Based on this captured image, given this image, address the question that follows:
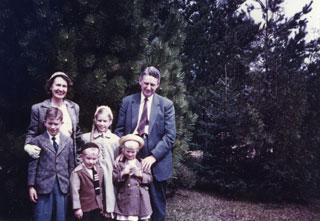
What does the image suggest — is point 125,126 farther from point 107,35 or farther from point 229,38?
point 229,38

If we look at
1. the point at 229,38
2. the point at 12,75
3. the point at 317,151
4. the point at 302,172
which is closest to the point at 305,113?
the point at 317,151

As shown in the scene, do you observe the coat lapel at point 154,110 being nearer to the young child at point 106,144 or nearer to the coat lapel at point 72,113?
the young child at point 106,144

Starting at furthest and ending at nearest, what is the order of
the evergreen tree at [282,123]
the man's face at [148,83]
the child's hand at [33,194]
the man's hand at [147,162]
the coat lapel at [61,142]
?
the evergreen tree at [282,123], the man's face at [148,83], the man's hand at [147,162], the coat lapel at [61,142], the child's hand at [33,194]

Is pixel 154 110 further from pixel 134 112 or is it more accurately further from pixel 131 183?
pixel 131 183

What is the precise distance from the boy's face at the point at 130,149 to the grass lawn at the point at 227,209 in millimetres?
3133

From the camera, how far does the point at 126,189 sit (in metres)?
3.06

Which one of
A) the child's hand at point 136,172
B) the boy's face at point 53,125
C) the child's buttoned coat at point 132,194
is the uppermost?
the boy's face at point 53,125

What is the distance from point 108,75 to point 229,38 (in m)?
6.38

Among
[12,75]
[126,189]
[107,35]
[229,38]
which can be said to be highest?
[229,38]

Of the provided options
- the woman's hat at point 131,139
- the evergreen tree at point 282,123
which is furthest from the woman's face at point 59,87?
the evergreen tree at point 282,123

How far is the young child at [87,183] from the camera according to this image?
9.96 ft

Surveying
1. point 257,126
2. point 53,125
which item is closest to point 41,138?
point 53,125

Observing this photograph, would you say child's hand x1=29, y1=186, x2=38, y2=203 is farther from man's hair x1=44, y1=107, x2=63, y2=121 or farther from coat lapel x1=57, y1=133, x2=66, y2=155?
man's hair x1=44, y1=107, x2=63, y2=121

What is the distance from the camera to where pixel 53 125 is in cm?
297
